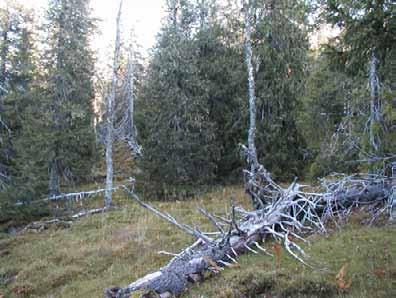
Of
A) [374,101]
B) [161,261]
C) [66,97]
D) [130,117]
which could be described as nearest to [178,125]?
[66,97]

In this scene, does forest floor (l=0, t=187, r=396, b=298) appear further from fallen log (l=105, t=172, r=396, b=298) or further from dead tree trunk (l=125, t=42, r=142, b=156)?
dead tree trunk (l=125, t=42, r=142, b=156)

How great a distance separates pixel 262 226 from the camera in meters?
9.30

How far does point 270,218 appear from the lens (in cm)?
959

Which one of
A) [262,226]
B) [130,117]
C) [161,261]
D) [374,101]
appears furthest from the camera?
[130,117]

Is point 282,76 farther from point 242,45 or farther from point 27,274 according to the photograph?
point 27,274

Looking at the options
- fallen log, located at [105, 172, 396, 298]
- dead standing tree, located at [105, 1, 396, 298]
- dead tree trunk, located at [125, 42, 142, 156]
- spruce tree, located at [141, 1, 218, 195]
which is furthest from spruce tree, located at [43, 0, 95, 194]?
fallen log, located at [105, 172, 396, 298]

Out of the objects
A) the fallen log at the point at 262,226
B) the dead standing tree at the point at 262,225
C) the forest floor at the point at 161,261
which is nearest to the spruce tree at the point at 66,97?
the forest floor at the point at 161,261

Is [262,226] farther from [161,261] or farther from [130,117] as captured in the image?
[130,117]

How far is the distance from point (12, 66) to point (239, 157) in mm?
11460

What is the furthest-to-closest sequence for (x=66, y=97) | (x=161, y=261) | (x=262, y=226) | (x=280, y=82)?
1. (x=66, y=97)
2. (x=280, y=82)
3. (x=161, y=261)
4. (x=262, y=226)

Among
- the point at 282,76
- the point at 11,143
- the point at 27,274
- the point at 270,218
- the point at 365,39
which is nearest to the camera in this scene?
the point at 365,39

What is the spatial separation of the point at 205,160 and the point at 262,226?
10135 mm

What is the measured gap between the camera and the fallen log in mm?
7453

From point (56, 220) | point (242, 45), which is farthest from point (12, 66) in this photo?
point (242, 45)
